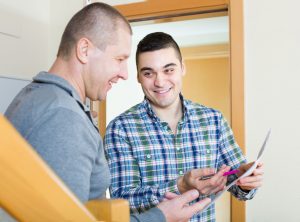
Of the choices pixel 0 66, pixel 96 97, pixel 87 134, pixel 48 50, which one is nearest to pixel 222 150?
pixel 96 97

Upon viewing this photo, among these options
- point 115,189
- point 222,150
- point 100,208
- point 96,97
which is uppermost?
point 96,97

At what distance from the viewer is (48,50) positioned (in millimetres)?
2746

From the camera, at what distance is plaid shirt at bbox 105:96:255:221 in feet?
4.48

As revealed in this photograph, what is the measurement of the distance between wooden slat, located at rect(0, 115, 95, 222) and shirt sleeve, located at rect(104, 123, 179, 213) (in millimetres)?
979

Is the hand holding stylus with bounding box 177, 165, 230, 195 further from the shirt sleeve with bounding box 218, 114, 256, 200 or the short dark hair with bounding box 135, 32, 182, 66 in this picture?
the short dark hair with bounding box 135, 32, 182, 66

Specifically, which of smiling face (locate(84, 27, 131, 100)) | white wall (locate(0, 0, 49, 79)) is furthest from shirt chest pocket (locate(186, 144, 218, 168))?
white wall (locate(0, 0, 49, 79))

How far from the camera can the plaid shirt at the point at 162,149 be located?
4.48ft

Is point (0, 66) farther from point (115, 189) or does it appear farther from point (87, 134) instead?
point (87, 134)

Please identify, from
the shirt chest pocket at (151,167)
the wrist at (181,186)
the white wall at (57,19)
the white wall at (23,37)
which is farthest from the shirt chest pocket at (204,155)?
the white wall at (57,19)

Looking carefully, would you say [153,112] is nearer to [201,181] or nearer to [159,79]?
[159,79]

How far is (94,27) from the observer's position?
88 centimetres

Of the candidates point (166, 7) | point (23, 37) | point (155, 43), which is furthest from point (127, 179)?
point (23, 37)

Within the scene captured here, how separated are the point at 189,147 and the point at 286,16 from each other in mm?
1038

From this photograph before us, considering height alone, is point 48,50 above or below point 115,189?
above
